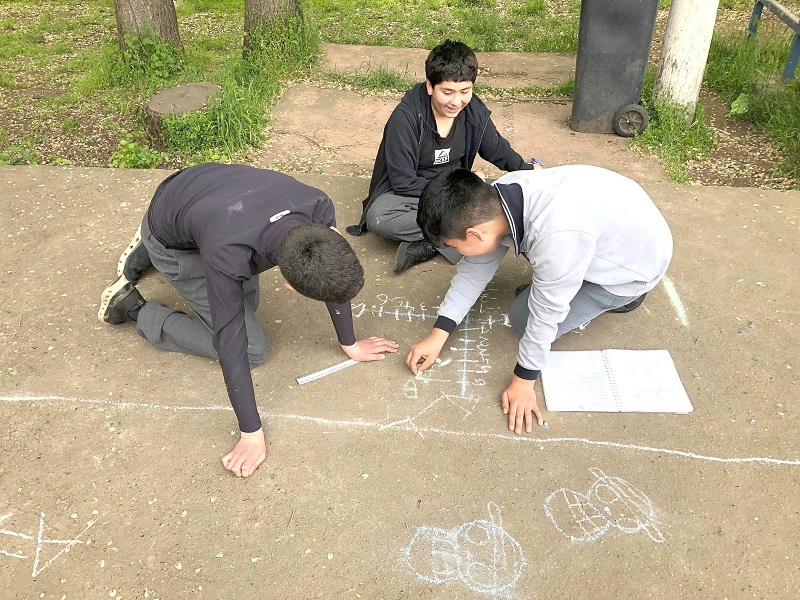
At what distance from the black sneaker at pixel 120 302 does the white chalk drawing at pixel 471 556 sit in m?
1.50

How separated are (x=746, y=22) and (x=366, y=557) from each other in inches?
255

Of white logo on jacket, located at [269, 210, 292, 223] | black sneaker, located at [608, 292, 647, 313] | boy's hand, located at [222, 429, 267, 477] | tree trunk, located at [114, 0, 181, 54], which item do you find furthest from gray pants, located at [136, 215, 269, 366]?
tree trunk, located at [114, 0, 181, 54]

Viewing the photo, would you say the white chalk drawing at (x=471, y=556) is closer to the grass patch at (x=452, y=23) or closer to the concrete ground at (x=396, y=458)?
the concrete ground at (x=396, y=458)

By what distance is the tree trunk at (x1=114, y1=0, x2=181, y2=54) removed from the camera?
4914mm

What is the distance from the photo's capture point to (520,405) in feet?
7.55

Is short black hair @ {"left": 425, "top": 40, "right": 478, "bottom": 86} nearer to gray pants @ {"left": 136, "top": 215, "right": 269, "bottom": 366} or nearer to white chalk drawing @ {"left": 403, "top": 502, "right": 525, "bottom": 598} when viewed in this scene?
gray pants @ {"left": 136, "top": 215, "right": 269, "bottom": 366}

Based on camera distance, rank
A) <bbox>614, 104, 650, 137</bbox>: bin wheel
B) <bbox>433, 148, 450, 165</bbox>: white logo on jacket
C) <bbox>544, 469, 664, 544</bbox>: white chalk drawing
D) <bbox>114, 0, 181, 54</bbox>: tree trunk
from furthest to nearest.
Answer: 1. <bbox>114, 0, 181, 54</bbox>: tree trunk
2. <bbox>614, 104, 650, 137</bbox>: bin wheel
3. <bbox>433, 148, 450, 165</bbox>: white logo on jacket
4. <bbox>544, 469, 664, 544</bbox>: white chalk drawing

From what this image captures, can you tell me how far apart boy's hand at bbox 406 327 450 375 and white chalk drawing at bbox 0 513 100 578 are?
1.19 meters

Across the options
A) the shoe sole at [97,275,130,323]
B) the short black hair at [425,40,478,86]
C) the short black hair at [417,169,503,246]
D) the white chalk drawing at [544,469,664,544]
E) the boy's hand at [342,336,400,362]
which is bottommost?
the white chalk drawing at [544,469,664,544]

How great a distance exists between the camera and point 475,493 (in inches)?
81.9

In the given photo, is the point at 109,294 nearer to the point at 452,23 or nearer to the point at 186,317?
the point at 186,317

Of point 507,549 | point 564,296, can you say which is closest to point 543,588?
point 507,549

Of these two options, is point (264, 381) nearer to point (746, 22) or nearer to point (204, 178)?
point (204, 178)

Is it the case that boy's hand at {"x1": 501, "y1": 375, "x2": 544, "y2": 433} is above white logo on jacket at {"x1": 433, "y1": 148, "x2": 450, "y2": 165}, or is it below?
below
